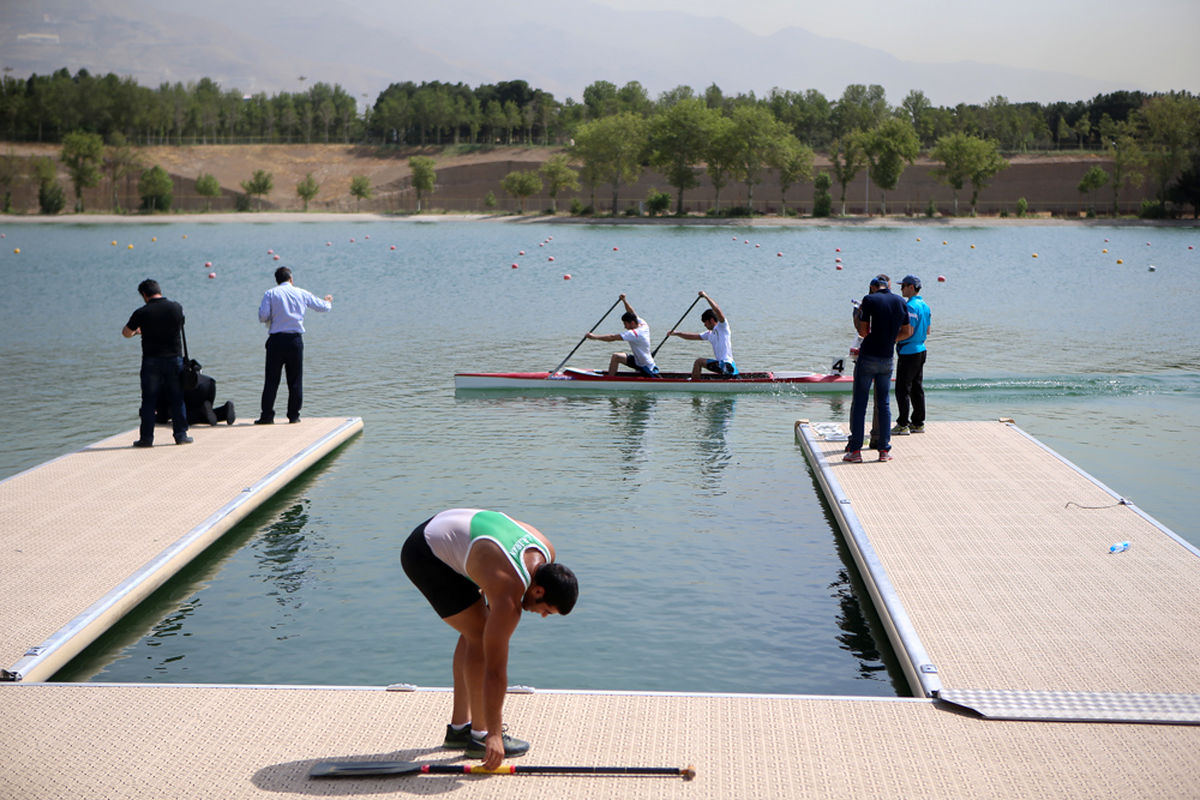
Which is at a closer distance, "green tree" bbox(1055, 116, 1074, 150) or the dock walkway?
the dock walkway

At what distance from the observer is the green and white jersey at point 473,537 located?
224 inches

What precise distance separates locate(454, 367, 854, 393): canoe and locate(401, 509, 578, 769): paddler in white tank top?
46.6 feet

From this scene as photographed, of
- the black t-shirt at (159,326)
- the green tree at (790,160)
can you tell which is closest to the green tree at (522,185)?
the green tree at (790,160)

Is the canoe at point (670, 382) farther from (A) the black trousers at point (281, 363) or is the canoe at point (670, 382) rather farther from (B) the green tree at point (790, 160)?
(B) the green tree at point (790, 160)

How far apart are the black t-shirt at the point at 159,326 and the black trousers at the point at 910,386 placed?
28.9ft

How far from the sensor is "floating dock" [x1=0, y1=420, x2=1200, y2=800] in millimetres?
6031

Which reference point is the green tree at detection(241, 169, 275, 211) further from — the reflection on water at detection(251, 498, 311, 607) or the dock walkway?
the dock walkway

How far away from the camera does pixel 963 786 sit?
5.97 meters

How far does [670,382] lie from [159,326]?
9356 mm

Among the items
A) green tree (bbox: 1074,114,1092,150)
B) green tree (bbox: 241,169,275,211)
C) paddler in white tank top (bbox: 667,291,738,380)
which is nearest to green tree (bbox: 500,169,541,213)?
green tree (bbox: 241,169,275,211)

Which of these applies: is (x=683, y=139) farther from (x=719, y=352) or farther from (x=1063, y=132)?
(x=719, y=352)

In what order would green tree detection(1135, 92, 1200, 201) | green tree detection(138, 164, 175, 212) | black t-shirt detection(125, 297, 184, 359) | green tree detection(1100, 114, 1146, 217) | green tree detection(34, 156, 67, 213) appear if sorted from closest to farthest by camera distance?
black t-shirt detection(125, 297, 184, 359) → green tree detection(1135, 92, 1200, 201) → green tree detection(1100, 114, 1146, 217) → green tree detection(34, 156, 67, 213) → green tree detection(138, 164, 175, 212)

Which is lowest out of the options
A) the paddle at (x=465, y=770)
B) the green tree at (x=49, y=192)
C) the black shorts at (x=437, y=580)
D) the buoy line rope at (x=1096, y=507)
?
the paddle at (x=465, y=770)

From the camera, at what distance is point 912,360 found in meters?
14.6
